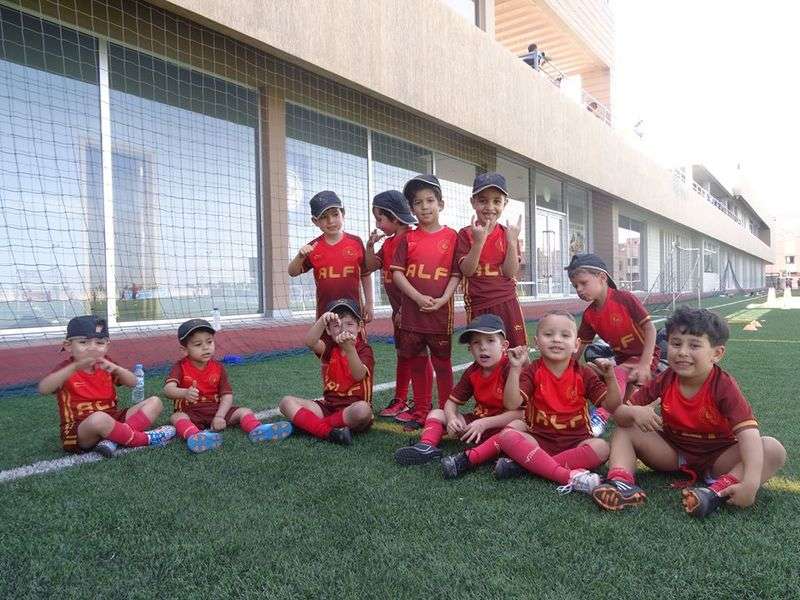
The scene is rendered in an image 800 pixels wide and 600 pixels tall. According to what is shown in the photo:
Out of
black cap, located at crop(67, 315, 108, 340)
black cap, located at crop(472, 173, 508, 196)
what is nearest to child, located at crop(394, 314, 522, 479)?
black cap, located at crop(472, 173, 508, 196)

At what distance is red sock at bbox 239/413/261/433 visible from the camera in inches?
118

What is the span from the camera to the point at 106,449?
264cm

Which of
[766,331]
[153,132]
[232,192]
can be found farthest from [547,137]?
[153,132]

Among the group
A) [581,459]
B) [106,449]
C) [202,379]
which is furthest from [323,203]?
[581,459]

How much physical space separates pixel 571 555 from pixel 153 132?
557cm

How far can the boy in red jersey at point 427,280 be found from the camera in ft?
10.6

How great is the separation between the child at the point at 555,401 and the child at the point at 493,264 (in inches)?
25.4

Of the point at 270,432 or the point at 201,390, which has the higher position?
the point at 201,390

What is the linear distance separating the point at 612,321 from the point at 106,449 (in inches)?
105

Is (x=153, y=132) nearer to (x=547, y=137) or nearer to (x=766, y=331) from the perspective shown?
(x=547, y=137)

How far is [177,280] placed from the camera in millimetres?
5785

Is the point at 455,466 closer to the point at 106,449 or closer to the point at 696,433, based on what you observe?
the point at 696,433

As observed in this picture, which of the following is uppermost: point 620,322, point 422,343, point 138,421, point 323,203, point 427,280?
point 323,203

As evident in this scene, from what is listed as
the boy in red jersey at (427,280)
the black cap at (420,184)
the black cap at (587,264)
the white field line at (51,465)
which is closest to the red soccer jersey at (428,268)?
the boy in red jersey at (427,280)
